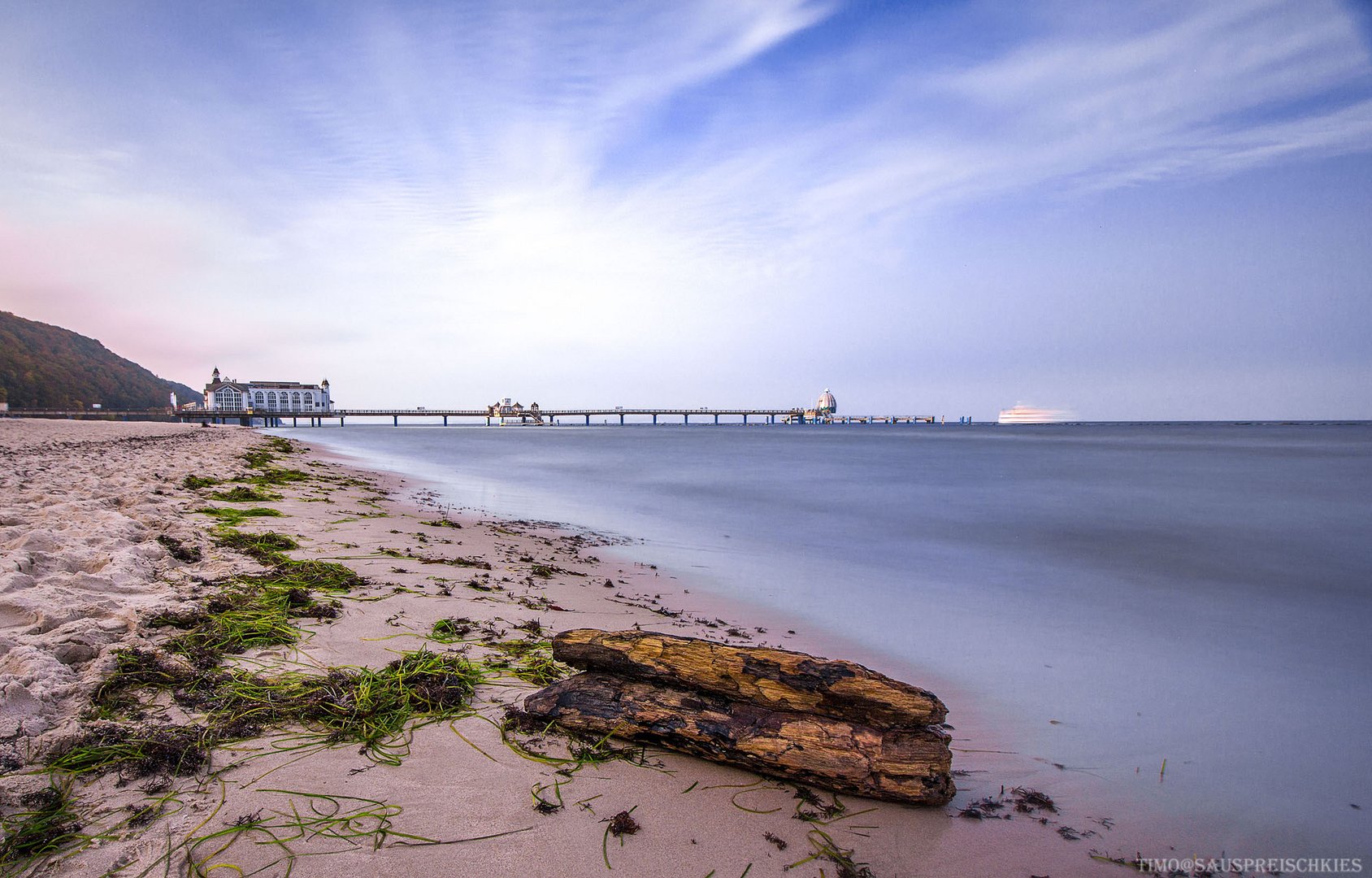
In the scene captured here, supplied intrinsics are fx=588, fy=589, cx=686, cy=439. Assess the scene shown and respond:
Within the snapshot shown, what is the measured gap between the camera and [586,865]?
2.07 m

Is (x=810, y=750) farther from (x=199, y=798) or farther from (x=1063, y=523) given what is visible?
(x=1063, y=523)

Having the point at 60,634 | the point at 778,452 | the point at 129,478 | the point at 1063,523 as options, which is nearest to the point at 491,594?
the point at 60,634

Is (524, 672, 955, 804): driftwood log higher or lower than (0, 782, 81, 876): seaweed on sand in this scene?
lower

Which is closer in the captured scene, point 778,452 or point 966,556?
point 966,556

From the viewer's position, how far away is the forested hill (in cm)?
6416

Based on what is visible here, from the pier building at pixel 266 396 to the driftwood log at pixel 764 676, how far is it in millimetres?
121045

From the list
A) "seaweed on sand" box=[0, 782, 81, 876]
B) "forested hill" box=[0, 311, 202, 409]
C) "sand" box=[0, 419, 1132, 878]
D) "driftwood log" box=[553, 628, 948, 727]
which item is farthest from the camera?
"forested hill" box=[0, 311, 202, 409]

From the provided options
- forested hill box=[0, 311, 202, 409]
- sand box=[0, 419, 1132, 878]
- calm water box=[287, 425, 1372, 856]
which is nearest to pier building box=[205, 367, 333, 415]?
forested hill box=[0, 311, 202, 409]

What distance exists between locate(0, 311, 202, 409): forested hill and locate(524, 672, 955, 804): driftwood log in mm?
85120

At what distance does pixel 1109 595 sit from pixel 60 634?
976 centimetres

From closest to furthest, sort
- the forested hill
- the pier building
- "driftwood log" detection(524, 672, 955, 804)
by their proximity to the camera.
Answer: "driftwood log" detection(524, 672, 955, 804) < the forested hill < the pier building

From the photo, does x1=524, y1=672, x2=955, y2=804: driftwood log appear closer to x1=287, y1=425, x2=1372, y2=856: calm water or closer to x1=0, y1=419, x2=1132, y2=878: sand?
x1=0, y1=419, x2=1132, y2=878: sand

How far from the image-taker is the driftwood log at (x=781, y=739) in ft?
8.20

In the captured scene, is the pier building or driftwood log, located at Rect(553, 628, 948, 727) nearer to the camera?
driftwood log, located at Rect(553, 628, 948, 727)
